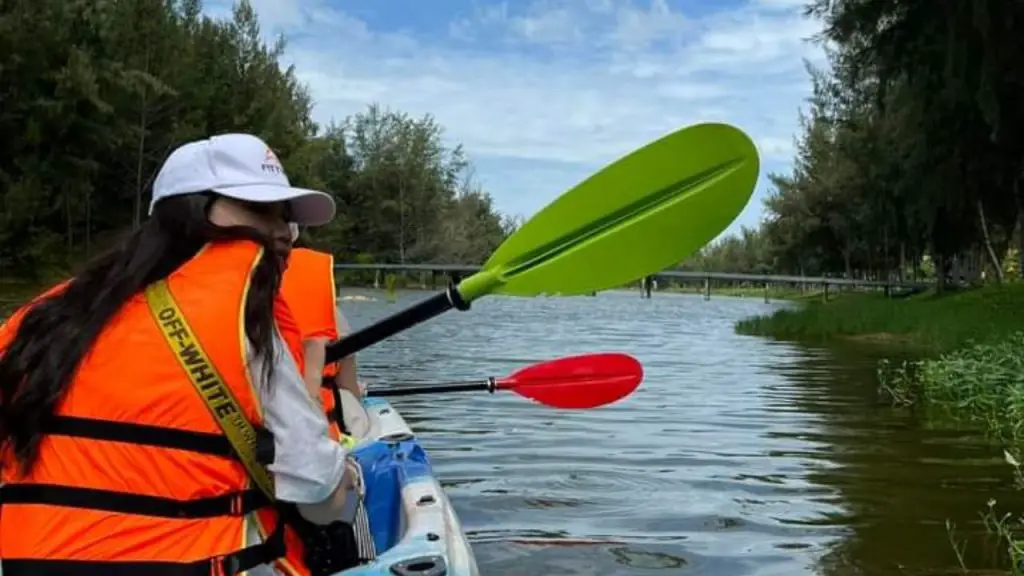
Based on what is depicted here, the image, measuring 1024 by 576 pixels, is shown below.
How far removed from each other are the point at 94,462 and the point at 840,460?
5707 mm

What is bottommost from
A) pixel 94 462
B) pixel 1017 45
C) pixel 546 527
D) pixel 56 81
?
pixel 546 527

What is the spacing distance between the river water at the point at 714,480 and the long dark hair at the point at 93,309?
2.75 meters

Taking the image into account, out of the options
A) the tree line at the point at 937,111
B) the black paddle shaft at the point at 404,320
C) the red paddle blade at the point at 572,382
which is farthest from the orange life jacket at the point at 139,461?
the tree line at the point at 937,111

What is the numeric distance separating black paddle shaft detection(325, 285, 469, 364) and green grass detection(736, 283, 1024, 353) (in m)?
10.4

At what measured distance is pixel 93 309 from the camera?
6.83 feet

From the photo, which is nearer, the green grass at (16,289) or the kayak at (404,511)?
the kayak at (404,511)

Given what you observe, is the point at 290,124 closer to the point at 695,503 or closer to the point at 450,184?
the point at 450,184

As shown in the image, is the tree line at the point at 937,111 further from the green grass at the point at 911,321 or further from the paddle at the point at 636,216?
the paddle at the point at 636,216

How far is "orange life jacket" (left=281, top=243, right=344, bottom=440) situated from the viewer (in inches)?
140

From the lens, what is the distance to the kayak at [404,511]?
2531mm

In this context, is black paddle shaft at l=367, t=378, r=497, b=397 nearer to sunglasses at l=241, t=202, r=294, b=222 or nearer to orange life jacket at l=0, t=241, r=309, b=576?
sunglasses at l=241, t=202, r=294, b=222

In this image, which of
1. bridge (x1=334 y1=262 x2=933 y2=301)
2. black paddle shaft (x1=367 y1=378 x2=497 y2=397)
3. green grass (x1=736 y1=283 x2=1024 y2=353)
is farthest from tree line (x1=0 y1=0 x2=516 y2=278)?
black paddle shaft (x1=367 y1=378 x2=497 y2=397)

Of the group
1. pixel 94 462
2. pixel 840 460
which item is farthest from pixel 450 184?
pixel 94 462

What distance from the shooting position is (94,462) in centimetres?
201
